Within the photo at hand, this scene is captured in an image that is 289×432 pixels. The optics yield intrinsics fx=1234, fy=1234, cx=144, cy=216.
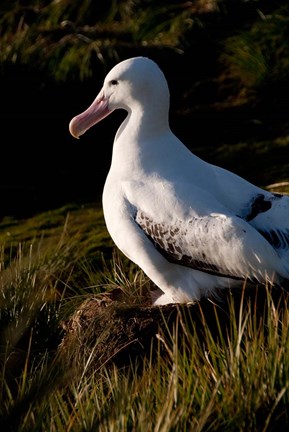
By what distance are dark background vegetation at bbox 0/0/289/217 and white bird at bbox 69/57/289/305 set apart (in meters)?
4.20

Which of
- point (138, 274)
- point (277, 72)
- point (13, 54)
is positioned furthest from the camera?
point (13, 54)

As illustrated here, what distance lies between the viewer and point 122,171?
20.1ft

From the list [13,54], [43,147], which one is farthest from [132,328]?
[13,54]

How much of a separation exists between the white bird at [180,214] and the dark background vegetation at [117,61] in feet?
13.8

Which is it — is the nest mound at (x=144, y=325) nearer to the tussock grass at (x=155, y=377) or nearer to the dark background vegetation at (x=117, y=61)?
the tussock grass at (x=155, y=377)

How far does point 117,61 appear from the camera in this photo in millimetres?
11680

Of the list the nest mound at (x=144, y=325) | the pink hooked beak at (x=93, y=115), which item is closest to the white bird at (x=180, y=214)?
the nest mound at (x=144, y=325)

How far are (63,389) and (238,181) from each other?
5.02 ft

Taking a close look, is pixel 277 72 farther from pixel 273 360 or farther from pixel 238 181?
pixel 273 360

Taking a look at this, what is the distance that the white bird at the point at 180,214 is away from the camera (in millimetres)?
5738

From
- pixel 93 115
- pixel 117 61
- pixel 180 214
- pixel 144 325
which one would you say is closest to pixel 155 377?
pixel 144 325

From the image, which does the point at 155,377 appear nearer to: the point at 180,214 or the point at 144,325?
the point at 144,325

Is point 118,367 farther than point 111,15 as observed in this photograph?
No

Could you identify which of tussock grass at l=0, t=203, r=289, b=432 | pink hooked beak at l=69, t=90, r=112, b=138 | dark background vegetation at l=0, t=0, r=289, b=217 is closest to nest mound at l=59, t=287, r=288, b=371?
tussock grass at l=0, t=203, r=289, b=432
